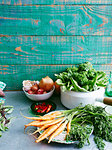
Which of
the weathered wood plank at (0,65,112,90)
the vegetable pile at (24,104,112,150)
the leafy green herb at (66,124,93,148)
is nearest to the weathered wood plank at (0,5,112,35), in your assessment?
the weathered wood plank at (0,65,112,90)

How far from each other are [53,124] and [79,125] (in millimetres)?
139

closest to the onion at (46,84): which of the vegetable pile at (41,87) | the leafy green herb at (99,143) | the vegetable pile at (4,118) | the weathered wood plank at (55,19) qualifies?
the vegetable pile at (41,87)

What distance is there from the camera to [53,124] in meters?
0.88

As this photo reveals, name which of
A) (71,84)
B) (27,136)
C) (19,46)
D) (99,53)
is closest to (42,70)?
(19,46)

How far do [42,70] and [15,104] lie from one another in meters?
0.34

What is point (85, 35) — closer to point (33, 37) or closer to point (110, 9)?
point (110, 9)

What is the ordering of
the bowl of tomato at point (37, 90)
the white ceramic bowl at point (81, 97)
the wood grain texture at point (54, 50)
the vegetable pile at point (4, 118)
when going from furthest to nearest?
the wood grain texture at point (54, 50)
the bowl of tomato at point (37, 90)
the white ceramic bowl at point (81, 97)
the vegetable pile at point (4, 118)

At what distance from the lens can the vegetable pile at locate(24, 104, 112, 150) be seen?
0.80 m

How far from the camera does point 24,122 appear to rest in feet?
3.20


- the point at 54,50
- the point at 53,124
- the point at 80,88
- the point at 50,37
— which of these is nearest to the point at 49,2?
the point at 50,37

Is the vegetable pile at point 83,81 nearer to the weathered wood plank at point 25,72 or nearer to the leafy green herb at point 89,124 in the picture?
the leafy green herb at point 89,124

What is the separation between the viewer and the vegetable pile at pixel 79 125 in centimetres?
80

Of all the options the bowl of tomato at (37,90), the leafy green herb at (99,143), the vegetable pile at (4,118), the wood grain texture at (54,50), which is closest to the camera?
the leafy green herb at (99,143)

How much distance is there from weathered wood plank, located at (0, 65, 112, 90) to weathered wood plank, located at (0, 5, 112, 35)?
0.87ft
